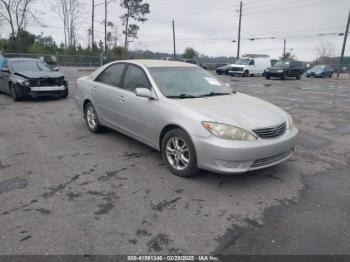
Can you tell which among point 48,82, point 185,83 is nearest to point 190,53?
point 48,82

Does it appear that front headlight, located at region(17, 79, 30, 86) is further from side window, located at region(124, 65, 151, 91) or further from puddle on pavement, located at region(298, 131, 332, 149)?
puddle on pavement, located at region(298, 131, 332, 149)

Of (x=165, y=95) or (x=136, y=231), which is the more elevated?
(x=165, y=95)

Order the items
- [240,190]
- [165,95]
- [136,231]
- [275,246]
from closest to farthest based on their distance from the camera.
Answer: [275,246] → [136,231] → [240,190] → [165,95]

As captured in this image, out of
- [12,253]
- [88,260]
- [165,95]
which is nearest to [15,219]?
[12,253]

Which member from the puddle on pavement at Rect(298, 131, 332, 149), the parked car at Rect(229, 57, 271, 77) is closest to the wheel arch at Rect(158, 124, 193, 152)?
the puddle on pavement at Rect(298, 131, 332, 149)

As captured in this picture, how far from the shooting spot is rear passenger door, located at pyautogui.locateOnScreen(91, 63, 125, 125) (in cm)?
536

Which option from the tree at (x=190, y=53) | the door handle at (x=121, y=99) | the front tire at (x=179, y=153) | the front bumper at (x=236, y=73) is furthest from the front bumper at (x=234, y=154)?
the tree at (x=190, y=53)

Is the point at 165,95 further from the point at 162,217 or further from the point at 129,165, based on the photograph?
the point at 162,217

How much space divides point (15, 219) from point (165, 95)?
2.46 metres

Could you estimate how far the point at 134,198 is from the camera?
3.61m

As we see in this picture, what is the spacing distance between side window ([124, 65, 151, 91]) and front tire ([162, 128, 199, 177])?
977 mm

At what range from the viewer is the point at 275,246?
278 cm

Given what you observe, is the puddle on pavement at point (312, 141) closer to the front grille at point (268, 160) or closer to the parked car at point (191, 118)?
the parked car at point (191, 118)

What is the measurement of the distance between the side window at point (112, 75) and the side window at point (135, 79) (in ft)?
0.74
